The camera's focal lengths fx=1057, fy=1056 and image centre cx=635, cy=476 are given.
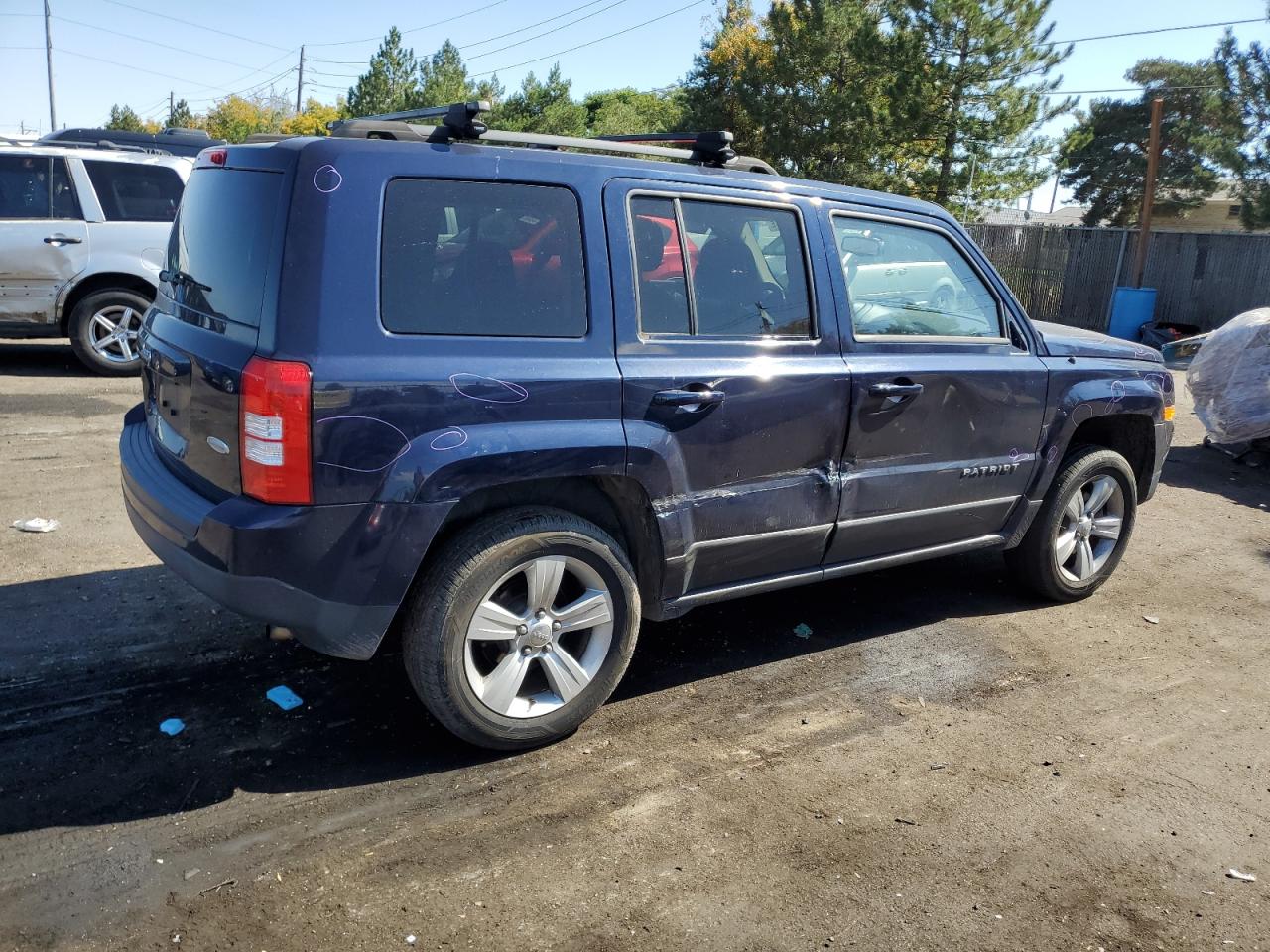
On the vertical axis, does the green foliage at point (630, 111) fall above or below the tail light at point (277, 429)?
above

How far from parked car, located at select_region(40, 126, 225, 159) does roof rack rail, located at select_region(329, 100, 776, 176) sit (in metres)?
9.54

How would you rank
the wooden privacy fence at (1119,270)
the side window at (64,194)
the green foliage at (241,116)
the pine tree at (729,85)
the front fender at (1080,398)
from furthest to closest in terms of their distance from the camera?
1. the green foliage at (241,116)
2. the pine tree at (729,85)
3. the wooden privacy fence at (1119,270)
4. the side window at (64,194)
5. the front fender at (1080,398)

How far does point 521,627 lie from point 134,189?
840cm

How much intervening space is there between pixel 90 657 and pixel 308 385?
1.89 meters

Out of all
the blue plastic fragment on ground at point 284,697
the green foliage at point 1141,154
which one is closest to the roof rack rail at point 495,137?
the blue plastic fragment on ground at point 284,697

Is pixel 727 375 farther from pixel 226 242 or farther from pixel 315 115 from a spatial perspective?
pixel 315 115

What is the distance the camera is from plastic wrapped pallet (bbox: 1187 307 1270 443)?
8.53m

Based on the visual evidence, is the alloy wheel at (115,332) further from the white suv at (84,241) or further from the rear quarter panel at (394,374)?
the rear quarter panel at (394,374)

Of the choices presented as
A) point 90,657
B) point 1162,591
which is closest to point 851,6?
point 1162,591

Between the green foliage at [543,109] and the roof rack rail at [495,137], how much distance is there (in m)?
43.7

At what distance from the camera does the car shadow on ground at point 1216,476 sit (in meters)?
8.17

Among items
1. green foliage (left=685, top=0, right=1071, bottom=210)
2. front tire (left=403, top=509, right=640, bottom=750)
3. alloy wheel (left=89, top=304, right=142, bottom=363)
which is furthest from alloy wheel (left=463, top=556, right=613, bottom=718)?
green foliage (left=685, top=0, right=1071, bottom=210)

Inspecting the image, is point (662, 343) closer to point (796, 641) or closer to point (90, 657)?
point (796, 641)

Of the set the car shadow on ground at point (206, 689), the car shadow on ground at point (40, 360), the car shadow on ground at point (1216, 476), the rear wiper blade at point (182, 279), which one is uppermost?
the rear wiper blade at point (182, 279)
